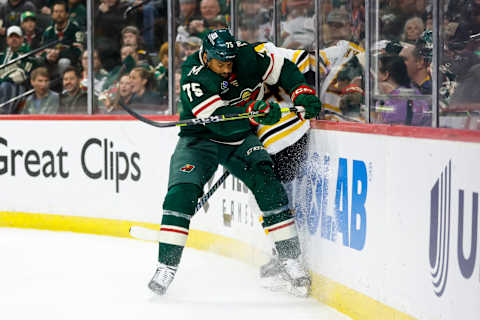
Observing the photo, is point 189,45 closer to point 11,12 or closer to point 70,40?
point 70,40

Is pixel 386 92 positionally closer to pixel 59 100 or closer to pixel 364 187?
pixel 364 187

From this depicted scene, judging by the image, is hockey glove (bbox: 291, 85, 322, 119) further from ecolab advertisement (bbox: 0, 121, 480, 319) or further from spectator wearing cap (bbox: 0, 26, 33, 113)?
spectator wearing cap (bbox: 0, 26, 33, 113)

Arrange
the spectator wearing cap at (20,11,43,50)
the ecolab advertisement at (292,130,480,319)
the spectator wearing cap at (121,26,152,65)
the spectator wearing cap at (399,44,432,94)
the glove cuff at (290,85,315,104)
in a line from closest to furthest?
the ecolab advertisement at (292,130,480,319), the spectator wearing cap at (399,44,432,94), the glove cuff at (290,85,315,104), the spectator wearing cap at (121,26,152,65), the spectator wearing cap at (20,11,43,50)

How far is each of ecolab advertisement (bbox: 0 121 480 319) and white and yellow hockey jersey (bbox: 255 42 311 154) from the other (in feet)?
0.40

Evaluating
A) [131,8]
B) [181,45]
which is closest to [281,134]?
[181,45]

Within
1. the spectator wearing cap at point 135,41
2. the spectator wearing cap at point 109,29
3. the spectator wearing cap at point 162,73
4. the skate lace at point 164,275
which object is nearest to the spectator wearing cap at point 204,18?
the spectator wearing cap at point 162,73

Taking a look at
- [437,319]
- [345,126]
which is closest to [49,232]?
[345,126]

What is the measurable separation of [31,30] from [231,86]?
3.24 m

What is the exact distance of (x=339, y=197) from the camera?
12.6 ft

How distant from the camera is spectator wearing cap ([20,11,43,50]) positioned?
6.91 m

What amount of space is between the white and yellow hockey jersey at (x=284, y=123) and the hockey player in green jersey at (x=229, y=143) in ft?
0.23

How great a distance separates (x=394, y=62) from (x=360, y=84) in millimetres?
347

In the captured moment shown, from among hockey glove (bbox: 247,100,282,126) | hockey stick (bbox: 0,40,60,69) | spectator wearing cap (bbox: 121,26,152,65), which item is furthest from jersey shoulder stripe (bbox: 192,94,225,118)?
hockey stick (bbox: 0,40,60,69)

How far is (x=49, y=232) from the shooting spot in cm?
651
